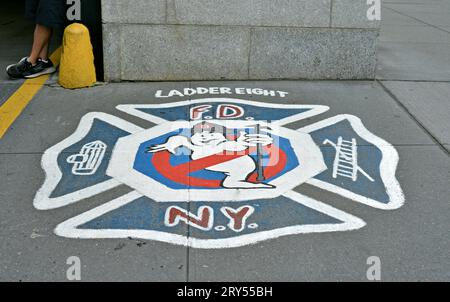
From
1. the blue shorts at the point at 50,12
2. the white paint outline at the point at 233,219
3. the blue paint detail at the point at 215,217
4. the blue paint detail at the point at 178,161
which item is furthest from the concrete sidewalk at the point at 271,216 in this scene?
the blue shorts at the point at 50,12

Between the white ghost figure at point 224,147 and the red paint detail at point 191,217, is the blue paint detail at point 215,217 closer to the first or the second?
the red paint detail at point 191,217

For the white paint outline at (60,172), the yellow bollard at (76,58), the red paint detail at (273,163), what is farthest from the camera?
the yellow bollard at (76,58)

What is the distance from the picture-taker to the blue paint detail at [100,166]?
4.00 meters

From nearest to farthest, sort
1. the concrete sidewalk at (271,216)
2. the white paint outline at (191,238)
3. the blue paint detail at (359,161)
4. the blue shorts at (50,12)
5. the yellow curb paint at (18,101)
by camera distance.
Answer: the concrete sidewalk at (271,216)
the white paint outline at (191,238)
the blue paint detail at (359,161)
the yellow curb paint at (18,101)
the blue shorts at (50,12)

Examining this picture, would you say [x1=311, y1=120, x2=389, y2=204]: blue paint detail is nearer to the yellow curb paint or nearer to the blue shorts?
the yellow curb paint

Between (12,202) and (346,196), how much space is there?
244cm

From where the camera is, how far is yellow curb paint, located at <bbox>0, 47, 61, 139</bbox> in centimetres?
519

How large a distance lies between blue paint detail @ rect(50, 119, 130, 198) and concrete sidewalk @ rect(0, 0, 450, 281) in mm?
187

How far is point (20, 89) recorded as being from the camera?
6121mm

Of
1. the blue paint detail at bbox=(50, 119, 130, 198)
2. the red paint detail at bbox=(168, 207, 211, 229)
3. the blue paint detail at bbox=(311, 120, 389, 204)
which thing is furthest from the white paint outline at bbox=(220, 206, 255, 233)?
the blue paint detail at bbox=(50, 119, 130, 198)

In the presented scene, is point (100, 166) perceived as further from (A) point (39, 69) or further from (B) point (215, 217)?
(A) point (39, 69)

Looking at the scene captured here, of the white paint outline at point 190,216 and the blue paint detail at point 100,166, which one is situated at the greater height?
the blue paint detail at point 100,166

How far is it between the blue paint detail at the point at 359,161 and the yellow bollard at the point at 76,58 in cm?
284

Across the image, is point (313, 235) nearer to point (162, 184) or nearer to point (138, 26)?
point (162, 184)
